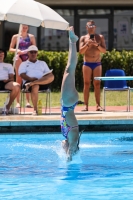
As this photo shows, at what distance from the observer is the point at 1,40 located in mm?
25078

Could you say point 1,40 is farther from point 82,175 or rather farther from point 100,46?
point 82,175

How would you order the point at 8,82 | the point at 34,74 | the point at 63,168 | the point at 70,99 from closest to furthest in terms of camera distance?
1. the point at 70,99
2. the point at 63,168
3. the point at 8,82
4. the point at 34,74

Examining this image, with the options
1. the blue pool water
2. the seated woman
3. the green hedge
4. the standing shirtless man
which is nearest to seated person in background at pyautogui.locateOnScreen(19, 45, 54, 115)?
the standing shirtless man

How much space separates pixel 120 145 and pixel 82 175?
2.80 meters

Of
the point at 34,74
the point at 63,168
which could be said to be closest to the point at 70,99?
the point at 63,168

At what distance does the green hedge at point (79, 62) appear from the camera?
19.7m

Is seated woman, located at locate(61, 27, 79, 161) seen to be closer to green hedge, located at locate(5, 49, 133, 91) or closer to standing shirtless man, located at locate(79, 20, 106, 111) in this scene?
standing shirtless man, located at locate(79, 20, 106, 111)

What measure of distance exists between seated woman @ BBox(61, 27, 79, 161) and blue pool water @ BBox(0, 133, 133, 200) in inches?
14.3

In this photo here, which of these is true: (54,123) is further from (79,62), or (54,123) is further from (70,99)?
(79,62)

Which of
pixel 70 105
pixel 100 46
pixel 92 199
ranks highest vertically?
pixel 100 46

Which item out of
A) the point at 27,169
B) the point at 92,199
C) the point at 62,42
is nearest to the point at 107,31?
the point at 62,42

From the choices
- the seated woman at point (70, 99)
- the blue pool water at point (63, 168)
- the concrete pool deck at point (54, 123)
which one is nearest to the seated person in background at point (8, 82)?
the concrete pool deck at point (54, 123)

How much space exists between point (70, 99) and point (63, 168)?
3.12ft

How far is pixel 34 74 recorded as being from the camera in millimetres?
13055
